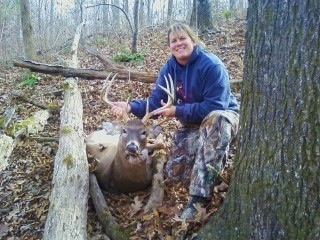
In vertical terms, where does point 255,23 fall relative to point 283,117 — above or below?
above

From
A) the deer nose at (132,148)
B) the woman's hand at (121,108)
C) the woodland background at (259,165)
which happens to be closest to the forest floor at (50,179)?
the woodland background at (259,165)

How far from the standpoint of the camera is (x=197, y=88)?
14.8 ft

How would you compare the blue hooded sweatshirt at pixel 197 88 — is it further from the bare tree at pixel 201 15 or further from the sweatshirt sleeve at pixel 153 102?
the bare tree at pixel 201 15

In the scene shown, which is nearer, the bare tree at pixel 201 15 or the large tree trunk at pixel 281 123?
the large tree trunk at pixel 281 123

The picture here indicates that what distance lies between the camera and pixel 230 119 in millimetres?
4012

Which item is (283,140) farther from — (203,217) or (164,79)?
(164,79)

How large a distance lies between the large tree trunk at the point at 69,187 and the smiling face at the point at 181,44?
5.71ft

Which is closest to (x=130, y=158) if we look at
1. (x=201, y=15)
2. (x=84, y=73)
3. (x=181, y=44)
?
(x=181, y=44)

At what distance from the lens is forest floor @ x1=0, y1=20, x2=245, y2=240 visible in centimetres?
393

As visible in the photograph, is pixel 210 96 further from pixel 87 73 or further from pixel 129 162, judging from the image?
pixel 87 73

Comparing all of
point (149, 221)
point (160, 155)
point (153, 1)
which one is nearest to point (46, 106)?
point (160, 155)

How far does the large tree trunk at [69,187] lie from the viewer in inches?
146

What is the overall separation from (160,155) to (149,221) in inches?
48.3

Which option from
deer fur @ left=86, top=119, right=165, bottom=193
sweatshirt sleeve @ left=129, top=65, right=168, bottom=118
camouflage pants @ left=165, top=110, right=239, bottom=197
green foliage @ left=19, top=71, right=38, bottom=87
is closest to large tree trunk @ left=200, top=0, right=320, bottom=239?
camouflage pants @ left=165, top=110, right=239, bottom=197
